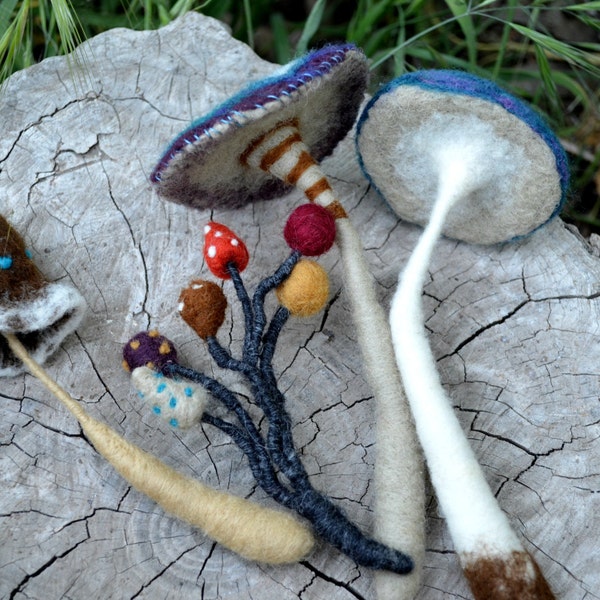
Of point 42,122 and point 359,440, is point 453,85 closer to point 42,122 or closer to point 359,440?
point 359,440

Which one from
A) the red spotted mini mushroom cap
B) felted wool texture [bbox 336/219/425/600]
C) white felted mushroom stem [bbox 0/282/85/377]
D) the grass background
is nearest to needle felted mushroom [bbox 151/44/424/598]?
felted wool texture [bbox 336/219/425/600]

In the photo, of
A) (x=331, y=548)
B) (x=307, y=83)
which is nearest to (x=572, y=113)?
(x=307, y=83)

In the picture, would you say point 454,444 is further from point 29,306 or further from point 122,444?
point 29,306

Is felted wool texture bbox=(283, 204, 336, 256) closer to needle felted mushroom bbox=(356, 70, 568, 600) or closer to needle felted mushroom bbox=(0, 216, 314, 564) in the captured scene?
needle felted mushroom bbox=(356, 70, 568, 600)

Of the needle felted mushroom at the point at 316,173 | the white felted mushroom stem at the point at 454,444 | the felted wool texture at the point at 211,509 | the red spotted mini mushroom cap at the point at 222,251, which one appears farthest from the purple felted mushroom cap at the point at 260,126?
the felted wool texture at the point at 211,509

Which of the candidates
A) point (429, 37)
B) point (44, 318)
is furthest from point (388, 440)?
point (429, 37)
